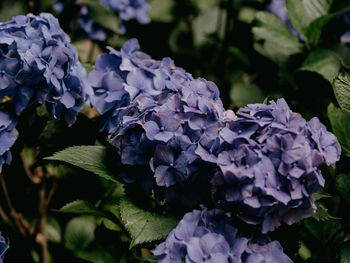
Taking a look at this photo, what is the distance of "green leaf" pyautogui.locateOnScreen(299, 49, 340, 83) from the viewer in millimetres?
1468

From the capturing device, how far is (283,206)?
92 centimetres

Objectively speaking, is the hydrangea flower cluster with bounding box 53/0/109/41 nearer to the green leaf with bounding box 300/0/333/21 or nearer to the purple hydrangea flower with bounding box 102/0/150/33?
the purple hydrangea flower with bounding box 102/0/150/33

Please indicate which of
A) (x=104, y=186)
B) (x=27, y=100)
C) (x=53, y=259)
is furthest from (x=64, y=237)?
(x=27, y=100)

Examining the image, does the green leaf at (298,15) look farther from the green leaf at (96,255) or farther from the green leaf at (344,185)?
the green leaf at (96,255)

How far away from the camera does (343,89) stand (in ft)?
3.66

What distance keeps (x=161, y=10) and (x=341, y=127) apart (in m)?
1.32

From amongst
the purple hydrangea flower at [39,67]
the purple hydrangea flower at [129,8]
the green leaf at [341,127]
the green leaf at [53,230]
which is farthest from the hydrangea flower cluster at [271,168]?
the purple hydrangea flower at [129,8]

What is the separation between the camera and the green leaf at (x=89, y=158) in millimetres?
1065

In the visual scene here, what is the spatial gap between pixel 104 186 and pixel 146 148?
0.54 meters

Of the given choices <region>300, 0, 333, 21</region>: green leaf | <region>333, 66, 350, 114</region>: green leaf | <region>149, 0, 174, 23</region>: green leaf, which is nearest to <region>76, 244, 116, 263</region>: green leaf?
<region>333, 66, 350, 114</region>: green leaf

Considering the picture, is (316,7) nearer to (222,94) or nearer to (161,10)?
(222,94)

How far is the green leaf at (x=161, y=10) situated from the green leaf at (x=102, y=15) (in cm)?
29

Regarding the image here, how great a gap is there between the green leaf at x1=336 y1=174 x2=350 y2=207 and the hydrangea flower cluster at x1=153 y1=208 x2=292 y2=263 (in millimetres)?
319

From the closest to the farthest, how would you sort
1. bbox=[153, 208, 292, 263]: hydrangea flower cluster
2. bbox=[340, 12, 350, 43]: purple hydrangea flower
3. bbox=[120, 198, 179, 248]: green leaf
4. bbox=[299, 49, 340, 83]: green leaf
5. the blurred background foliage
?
bbox=[153, 208, 292, 263]: hydrangea flower cluster, bbox=[120, 198, 179, 248]: green leaf, the blurred background foliage, bbox=[299, 49, 340, 83]: green leaf, bbox=[340, 12, 350, 43]: purple hydrangea flower
